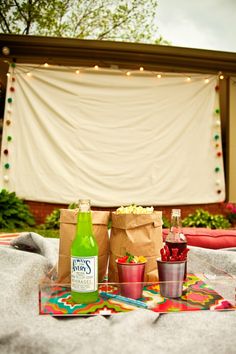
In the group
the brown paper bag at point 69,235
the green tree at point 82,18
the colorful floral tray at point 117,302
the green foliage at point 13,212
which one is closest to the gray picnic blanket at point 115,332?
the colorful floral tray at point 117,302

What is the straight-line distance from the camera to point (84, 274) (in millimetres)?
876

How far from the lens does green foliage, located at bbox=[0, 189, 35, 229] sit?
4.55 metres

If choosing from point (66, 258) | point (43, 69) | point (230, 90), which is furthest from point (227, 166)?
point (66, 258)

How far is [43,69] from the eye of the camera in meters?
5.05

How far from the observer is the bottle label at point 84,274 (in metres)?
0.87

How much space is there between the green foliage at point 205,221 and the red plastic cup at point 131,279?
3982 millimetres

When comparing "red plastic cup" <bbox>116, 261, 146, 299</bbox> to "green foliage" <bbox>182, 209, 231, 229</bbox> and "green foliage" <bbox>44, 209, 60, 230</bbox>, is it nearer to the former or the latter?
"green foliage" <bbox>44, 209, 60, 230</bbox>

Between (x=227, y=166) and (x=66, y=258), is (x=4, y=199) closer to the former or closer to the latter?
(x=227, y=166)

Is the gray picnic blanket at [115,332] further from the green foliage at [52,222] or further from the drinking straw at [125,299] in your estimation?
the green foliage at [52,222]

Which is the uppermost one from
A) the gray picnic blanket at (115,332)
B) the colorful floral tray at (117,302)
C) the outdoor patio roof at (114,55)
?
the outdoor patio roof at (114,55)

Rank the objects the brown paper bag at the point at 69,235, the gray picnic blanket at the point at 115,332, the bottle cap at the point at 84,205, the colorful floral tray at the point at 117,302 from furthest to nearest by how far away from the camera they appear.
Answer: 1. the brown paper bag at the point at 69,235
2. the bottle cap at the point at 84,205
3. the colorful floral tray at the point at 117,302
4. the gray picnic blanket at the point at 115,332

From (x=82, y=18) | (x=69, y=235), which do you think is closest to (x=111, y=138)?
(x=69, y=235)

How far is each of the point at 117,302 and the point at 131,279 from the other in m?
0.07

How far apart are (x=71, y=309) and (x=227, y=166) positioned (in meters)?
5.06
